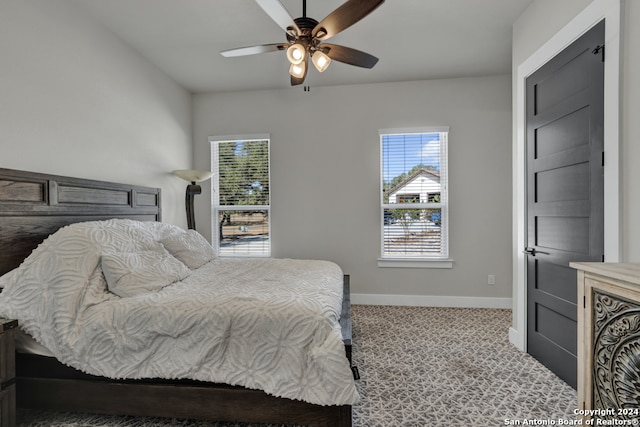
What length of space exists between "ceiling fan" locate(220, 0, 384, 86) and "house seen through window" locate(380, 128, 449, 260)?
1865 mm

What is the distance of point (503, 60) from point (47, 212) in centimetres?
440

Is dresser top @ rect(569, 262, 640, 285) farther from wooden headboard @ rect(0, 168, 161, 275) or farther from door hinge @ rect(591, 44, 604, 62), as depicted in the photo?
wooden headboard @ rect(0, 168, 161, 275)

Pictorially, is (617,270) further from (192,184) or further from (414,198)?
(192,184)

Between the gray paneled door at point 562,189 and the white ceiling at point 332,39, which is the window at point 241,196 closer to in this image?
the white ceiling at point 332,39

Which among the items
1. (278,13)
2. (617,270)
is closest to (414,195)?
(278,13)

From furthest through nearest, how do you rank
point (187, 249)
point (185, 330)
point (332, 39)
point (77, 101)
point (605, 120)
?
point (332, 39)
point (187, 249)
point (77, 101)
point (605, 120)
point (185, 330)

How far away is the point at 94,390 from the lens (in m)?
1.80

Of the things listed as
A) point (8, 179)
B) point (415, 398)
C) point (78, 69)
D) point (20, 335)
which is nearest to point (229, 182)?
point (78, 69)

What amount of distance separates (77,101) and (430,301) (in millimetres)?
4127

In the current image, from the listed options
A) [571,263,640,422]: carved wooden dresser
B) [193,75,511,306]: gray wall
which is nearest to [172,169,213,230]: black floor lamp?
[193,75,511,306]: gray wall

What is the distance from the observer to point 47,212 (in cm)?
225

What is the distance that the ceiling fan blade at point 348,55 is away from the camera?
2.25 meters

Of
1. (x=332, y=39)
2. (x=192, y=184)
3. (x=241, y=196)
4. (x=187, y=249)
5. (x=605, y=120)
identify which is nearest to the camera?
(x=605, y=120)
